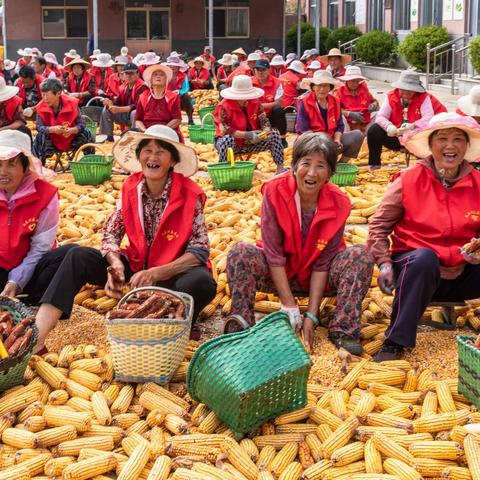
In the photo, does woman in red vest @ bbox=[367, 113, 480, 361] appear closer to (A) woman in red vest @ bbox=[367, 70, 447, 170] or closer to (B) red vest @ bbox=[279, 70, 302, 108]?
(A) woman in red vest @ bbox=[367, 70, 447, 170]

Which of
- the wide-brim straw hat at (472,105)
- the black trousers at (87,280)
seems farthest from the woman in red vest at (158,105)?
the black trousers at (87,280)

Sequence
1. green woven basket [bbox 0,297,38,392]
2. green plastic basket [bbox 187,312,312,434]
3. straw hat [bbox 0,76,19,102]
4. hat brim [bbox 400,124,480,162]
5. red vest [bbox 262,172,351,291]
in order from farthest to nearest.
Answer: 1. straw hat [bbox 0,76,19,102]
2. red vest [bbox 262,172,351,291]
3. hat brim [bbox 400,124,480,162]
4. green woven basket [bbox 0,297,38,392]
5. green plastic basket [bbox 187,312,312,434]

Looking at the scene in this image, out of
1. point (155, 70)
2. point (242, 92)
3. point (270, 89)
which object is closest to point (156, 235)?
point (242, 92)

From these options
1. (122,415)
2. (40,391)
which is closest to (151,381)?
(122,415)

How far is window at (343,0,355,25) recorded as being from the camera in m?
33.5

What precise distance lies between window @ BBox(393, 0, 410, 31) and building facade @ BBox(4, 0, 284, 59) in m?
4.50

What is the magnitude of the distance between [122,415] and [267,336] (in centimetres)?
75

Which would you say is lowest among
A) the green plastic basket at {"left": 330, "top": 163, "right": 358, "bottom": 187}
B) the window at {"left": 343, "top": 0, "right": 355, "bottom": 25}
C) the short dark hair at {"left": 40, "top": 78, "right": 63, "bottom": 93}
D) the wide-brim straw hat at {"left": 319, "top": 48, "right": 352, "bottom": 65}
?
the green plastic basket at {"left": 330, "top": 163, "right": 358, "bottom": 187}

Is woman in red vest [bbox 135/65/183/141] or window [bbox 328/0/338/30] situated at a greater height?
window [bbox 328/0/338/30]

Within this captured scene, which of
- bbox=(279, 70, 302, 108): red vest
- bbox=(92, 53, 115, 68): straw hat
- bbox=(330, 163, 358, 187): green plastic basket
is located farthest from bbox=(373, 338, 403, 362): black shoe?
bbox=(92, 53, 115, 68): straw hat

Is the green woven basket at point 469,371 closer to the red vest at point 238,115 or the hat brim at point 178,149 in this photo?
the hat brim at point 178,149

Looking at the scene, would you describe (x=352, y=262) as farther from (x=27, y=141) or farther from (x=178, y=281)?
(x=27, y=141)

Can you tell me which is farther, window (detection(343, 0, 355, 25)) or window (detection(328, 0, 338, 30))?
window (detection(328, 0, 338, 30))

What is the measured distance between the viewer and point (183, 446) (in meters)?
3.15
